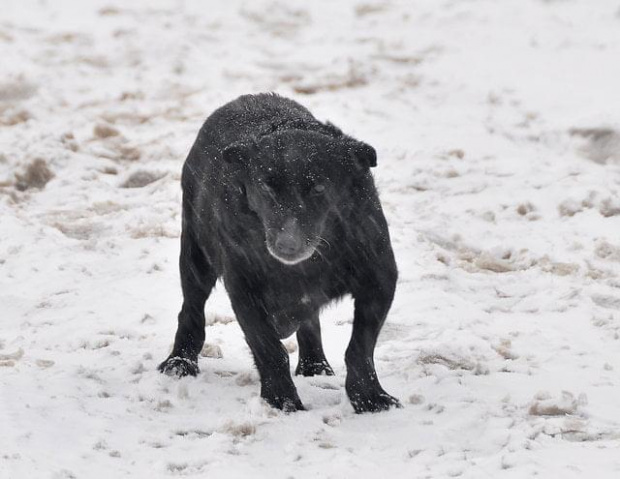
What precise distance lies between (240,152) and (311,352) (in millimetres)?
1375

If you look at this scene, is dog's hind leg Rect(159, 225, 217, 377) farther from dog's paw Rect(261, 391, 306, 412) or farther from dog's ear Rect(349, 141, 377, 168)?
dog's ear Rect(349, 141, 377, 168)

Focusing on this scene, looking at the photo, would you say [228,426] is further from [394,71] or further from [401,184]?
[394,71]

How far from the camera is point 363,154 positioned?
14.3 feet

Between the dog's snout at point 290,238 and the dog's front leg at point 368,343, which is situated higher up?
the dog's snout at point 290,238

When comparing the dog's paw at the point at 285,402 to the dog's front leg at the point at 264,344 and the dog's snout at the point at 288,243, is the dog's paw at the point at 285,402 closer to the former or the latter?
the dog's front leg at the point at 264,344

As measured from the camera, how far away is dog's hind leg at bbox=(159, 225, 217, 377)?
536 cm

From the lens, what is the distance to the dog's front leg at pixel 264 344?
451cm

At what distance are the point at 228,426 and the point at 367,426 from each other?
2.10 feet

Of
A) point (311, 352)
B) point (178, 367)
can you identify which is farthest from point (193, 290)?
point (311, 352)

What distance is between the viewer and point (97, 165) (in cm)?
927

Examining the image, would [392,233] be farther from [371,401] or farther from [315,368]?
[371,401]

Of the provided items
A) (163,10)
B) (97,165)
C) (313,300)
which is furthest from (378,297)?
(163,10)

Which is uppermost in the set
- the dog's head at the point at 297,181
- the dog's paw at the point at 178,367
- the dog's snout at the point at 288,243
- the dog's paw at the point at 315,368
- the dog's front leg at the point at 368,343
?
the dog's head at the point at 297,181

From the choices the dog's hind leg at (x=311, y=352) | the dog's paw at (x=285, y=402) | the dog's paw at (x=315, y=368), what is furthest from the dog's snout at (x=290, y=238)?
the dog's paw at (x=315, y=368)
